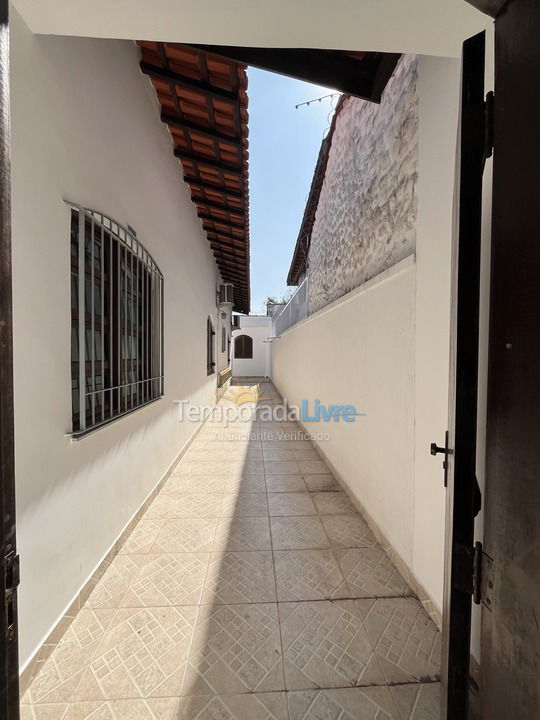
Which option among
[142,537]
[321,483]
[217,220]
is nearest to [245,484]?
[321,483]

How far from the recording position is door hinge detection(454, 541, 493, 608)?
77 centimetres

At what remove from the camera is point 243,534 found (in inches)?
94.0

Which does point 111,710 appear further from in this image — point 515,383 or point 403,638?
point 515,383

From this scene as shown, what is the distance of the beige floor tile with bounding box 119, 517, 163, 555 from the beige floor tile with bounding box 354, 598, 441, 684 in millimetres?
1585

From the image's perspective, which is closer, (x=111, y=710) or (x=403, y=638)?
(x=111, y=710)

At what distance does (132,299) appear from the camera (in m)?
2.62

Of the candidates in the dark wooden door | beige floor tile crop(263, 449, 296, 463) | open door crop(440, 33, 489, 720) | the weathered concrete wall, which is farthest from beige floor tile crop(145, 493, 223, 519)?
the weathered concrete wall

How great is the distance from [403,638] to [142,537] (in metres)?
1.94

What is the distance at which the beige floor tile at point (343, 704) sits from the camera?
4.00 ft

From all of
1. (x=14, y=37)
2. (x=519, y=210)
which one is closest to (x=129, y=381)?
(x=14, y=37)

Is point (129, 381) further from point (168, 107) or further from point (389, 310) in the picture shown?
point (168, 107)

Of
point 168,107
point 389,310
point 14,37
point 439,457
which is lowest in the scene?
point 439,457

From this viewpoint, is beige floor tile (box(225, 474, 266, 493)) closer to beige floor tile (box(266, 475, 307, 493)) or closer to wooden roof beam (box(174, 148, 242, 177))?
beige floor tile (box(266, 475, 307, 493))

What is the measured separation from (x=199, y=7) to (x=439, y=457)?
Answer: 226 cm
